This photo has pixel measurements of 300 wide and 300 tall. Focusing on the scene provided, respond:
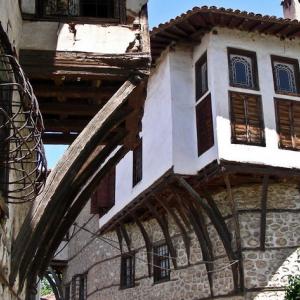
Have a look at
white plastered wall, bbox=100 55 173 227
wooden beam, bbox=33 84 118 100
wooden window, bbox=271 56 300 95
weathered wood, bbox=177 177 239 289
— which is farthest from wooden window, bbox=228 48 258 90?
wooden beam, bbox=33 84 118 100

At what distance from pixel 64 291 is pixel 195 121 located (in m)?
10.4

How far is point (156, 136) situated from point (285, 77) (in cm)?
315

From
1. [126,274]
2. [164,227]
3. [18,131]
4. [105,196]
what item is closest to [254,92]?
[164,227]

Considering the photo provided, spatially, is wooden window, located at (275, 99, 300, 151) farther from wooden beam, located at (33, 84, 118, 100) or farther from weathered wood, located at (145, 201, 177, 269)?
wooden beam, located at (33, 84, 118, 100)

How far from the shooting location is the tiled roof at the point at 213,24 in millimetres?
11047

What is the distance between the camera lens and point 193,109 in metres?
11.8

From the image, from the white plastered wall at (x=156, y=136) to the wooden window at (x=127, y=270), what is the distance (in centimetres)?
159

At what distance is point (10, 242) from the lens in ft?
15.1

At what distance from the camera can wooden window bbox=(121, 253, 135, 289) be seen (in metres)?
14.4

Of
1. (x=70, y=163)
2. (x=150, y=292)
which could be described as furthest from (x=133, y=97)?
(x=150, y=292)

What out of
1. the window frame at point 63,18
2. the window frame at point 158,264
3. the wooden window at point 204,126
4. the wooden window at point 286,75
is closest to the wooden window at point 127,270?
the window frame at point 158,264

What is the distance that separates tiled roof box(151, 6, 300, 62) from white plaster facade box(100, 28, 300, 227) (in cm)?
19

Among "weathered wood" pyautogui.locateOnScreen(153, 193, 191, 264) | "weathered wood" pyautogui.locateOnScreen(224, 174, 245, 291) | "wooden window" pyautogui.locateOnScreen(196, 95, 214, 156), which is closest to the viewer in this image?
"weathered wood" pyautogui.locateOnScreen(224, 174, 245, 291)

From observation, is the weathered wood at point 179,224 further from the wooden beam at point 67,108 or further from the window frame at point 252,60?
the wooden beam at point 67,108
